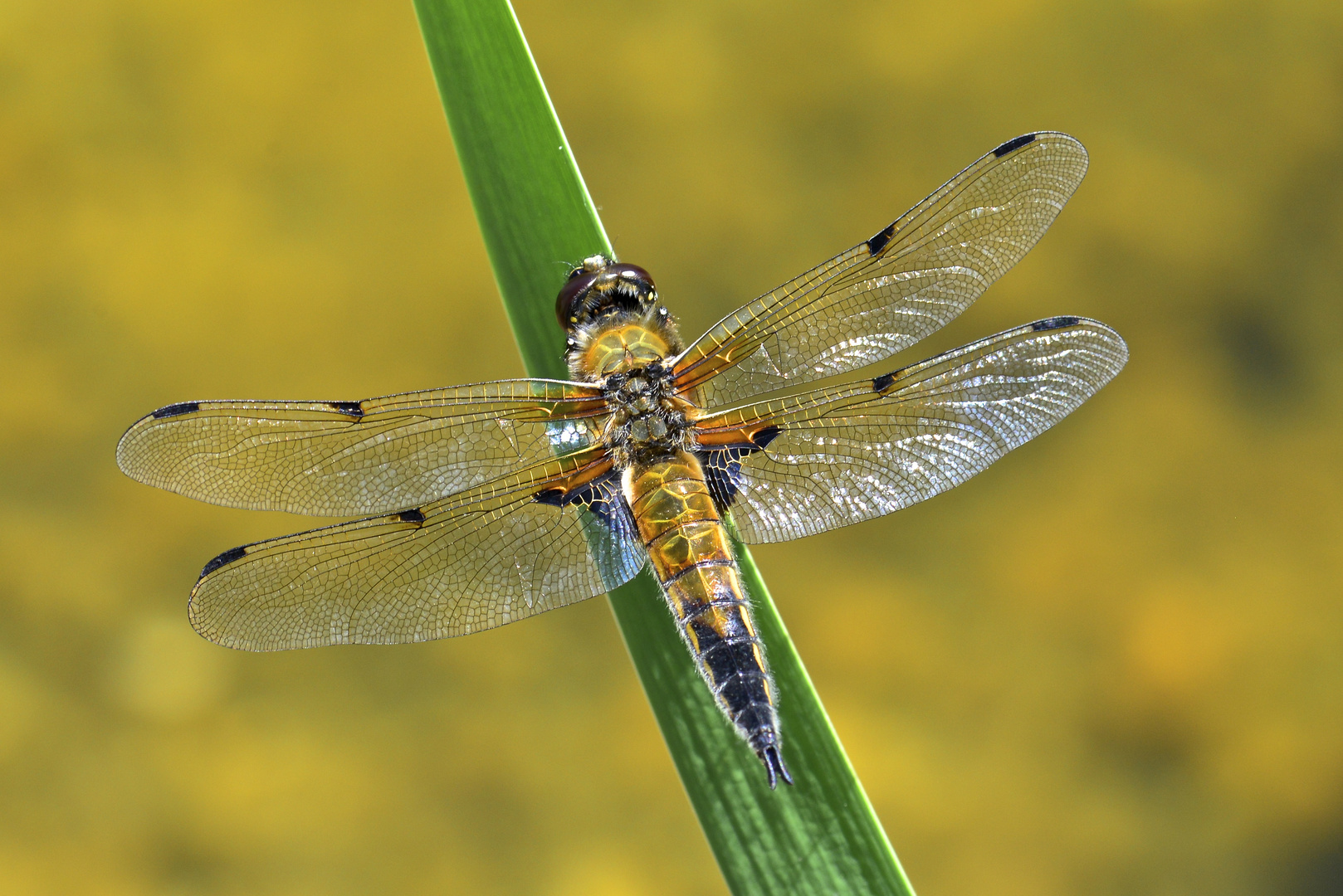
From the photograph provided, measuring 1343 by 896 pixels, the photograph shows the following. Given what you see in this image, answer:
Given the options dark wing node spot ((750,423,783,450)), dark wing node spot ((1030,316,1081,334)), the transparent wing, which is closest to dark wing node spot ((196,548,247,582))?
the transparent wing

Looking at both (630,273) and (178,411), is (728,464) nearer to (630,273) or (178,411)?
(630,273)

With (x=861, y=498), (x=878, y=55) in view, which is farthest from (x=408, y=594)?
(x=878, y=55)

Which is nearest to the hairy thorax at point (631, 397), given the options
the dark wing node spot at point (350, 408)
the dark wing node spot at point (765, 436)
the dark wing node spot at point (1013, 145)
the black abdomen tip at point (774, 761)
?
Result: the dark wing node spot at point (765, 436)

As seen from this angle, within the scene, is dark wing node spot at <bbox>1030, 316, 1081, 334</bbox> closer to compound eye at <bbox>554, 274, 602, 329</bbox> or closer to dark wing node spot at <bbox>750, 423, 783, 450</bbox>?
dark wing node spot at <bbox>750, 423, 783, 450</bbox>

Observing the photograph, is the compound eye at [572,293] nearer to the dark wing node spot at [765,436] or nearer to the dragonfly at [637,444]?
the dragonfly at [637,444]

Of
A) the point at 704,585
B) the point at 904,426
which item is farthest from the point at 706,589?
the point at 904,426

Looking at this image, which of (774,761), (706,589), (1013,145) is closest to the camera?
(774,761)
